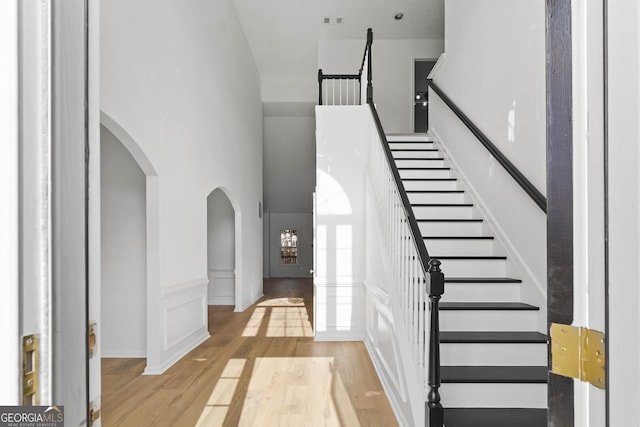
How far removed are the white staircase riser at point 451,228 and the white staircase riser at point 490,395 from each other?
1.80m

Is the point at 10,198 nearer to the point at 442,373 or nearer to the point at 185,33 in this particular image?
the point at 442,373

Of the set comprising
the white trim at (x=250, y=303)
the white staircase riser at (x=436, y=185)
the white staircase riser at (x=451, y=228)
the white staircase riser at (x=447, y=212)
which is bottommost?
the white trim at (x=250, y=303)

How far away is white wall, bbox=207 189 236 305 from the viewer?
8.40m

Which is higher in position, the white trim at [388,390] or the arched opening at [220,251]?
the arched opening at [220,251]

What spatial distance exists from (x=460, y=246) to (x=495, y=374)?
1461 mm

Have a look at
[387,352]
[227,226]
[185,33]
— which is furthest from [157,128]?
[227,226]

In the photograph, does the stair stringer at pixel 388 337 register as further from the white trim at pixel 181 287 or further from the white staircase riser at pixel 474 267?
the white trim at pixel 181 287

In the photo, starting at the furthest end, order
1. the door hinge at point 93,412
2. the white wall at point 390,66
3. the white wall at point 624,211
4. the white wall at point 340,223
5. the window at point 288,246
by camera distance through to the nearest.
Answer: the window at point 288,246 < the white wall at point 390,66 < the white wall at point 340,223 < the door hinge at point 93,412 < the white wall at point 624,211

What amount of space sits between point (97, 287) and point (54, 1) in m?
0.52

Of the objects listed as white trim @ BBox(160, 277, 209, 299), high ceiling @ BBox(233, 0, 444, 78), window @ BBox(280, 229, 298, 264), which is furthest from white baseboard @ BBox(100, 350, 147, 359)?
window @ BBox(280, 229, 298, 264)

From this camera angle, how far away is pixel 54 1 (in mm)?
759

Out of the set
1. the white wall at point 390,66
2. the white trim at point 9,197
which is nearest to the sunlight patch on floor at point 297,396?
the white trim at point 9,197

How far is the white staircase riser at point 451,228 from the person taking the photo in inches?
167

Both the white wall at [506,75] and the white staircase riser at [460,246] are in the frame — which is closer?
the white wall at [506,75]
